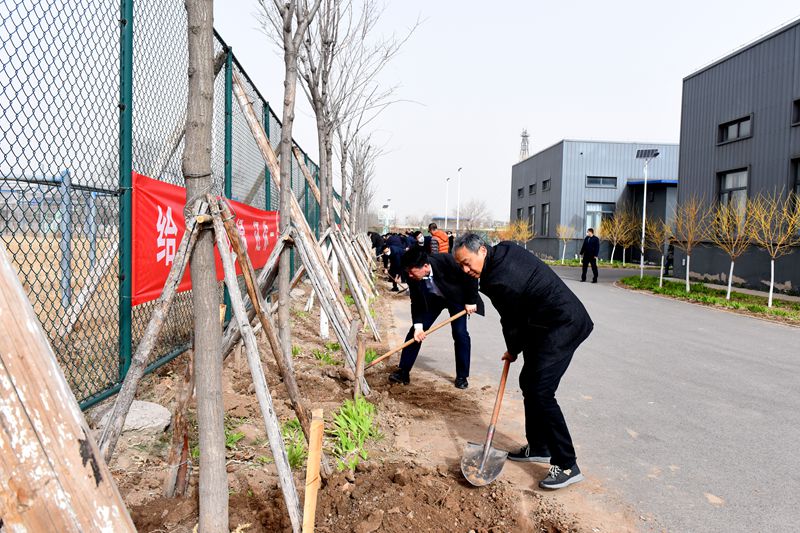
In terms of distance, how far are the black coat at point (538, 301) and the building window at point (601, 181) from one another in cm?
3614

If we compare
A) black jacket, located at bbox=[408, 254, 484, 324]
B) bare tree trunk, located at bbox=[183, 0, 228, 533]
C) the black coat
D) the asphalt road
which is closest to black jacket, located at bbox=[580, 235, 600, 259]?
the asphalt road

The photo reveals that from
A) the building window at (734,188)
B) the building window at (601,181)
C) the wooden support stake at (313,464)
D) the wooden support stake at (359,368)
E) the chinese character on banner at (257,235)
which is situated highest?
the building window at (601,181)

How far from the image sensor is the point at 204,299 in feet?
8.08

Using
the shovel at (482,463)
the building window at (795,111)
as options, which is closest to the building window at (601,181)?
the building window at (795,111)

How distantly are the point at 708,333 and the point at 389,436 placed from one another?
25.6ft

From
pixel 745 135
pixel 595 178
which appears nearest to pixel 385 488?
pixel 745 135

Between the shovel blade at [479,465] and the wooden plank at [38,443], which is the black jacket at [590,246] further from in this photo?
the wooden plank at [38,443]

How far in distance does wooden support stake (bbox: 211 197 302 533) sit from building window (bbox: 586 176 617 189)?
37957 millimetres

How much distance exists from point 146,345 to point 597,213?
125ft

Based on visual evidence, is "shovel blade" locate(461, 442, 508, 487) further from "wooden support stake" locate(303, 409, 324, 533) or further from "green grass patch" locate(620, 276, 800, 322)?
"green grass patch" locate(620, 276, 800, 322)

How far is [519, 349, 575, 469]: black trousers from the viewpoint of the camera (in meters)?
3.76

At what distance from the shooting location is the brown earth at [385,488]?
291 centimetres

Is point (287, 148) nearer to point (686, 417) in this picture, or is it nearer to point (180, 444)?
point (180, 444)

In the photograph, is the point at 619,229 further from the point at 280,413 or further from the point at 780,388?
the point at 280,413
